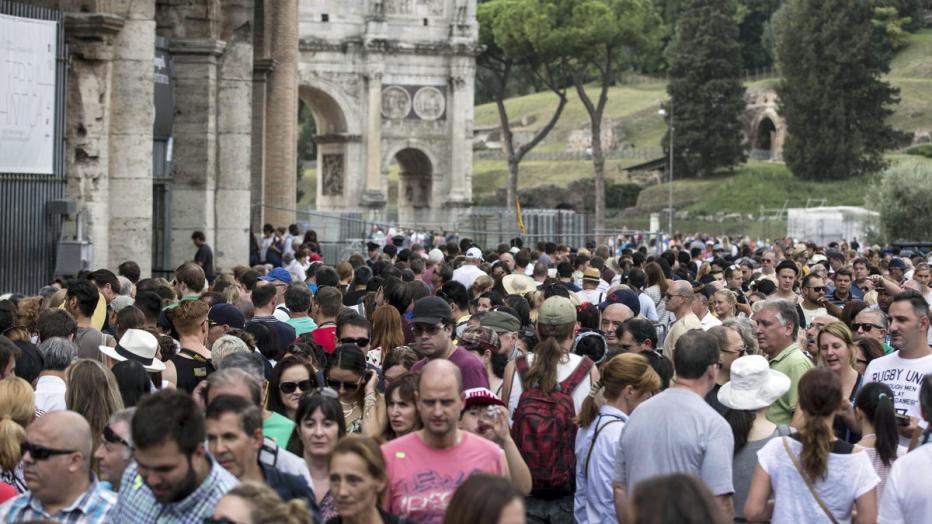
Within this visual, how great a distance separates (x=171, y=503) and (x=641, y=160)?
326 ft

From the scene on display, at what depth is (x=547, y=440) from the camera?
29.8ft

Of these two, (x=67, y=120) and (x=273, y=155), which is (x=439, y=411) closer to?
(x=67, y=120)

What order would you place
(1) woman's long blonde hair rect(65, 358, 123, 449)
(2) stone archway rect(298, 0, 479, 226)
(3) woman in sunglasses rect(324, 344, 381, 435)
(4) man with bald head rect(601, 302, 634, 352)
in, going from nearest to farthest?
(1) woman's long blonde hair rect(65, 358, 123, 449) → (3) woman in sunglasses rect(324, 344, 381, 435) → (4) man with bald head rect(601, 302, 634, 352) → (2) stone archway rect(298, 0, 479, 226)

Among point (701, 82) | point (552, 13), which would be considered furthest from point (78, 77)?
point (701, 82)

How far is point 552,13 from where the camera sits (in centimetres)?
7900

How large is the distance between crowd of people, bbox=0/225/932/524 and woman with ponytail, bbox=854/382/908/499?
1 centimetres

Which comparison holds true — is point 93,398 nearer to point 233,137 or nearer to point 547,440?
point 547,440

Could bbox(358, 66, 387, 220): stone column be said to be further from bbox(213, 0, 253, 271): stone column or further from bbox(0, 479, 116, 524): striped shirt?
bbox(0, 479, 116, 524): striped shirt

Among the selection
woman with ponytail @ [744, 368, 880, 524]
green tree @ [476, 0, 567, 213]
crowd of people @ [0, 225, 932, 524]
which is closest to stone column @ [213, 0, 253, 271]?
crowd of people @ [0, 225, 932, 524]

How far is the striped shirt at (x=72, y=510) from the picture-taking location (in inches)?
261

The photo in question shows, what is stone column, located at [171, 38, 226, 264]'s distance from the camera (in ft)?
78.6

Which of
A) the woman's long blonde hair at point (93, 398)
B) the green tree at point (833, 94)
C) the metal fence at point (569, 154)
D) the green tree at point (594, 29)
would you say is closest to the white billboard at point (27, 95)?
the woman's long blonde hair at point (93, 398)

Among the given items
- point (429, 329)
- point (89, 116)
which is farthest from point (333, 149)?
point (429, 329)

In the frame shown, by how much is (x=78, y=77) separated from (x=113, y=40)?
0.65m
